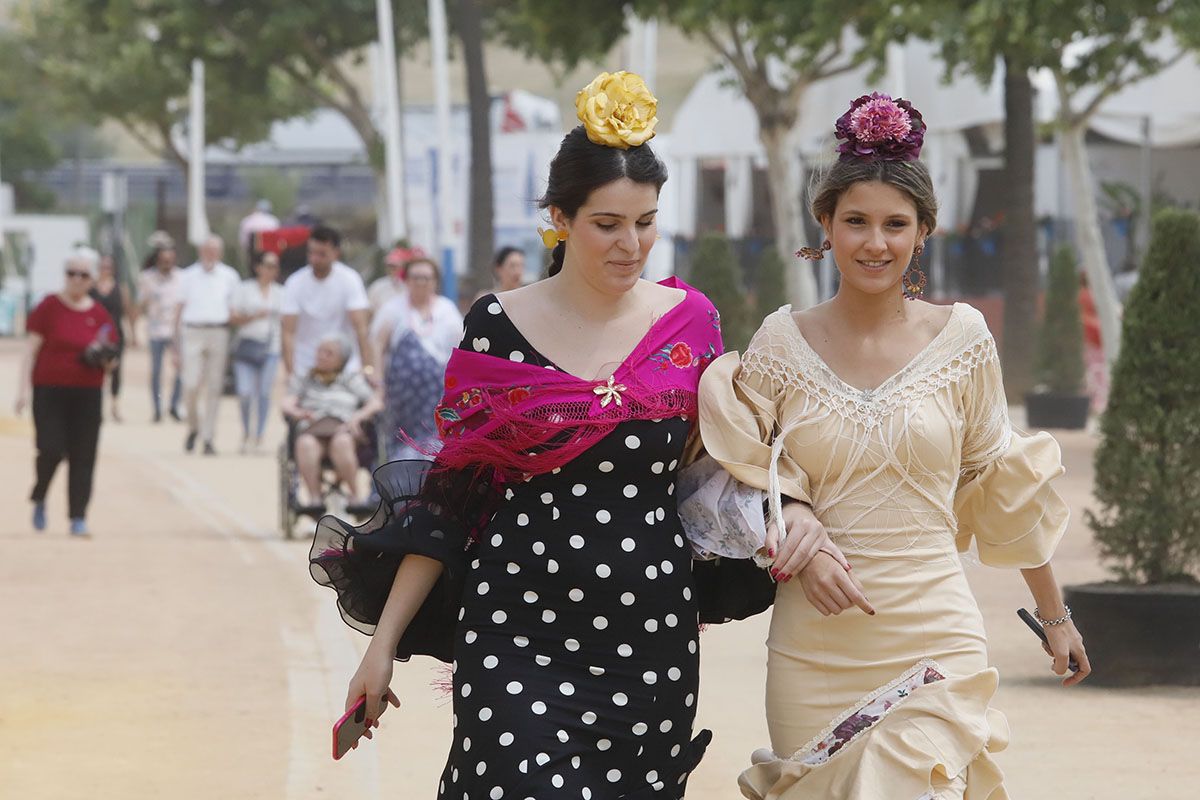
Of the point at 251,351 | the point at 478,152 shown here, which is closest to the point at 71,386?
the point at 251,351

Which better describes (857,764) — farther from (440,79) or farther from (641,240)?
(440,79)

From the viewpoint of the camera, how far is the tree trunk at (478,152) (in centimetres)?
3094

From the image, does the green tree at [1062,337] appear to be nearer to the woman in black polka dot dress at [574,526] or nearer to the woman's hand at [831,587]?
the woman in black polka dot dress at [574,526]

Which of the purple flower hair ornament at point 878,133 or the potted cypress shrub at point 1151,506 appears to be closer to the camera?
the purple flower hair ornament at point 878,133

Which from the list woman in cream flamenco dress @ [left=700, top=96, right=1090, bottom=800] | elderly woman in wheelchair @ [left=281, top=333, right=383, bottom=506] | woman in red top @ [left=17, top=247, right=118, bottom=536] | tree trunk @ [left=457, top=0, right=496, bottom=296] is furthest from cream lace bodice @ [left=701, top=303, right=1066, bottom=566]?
tree trunk @ [left=457, top=0, right=496, bottom=296]

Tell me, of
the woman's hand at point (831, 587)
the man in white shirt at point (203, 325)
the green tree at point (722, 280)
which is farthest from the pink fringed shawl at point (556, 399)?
the green tree at point (722, 280)

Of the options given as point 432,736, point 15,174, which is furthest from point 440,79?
point 15,174

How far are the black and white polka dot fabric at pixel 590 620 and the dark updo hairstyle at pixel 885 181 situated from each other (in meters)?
0.54

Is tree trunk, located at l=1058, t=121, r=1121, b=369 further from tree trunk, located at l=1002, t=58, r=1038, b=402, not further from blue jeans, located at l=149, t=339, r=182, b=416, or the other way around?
blue jeans, located at l=149, t=339, r=182, b=416

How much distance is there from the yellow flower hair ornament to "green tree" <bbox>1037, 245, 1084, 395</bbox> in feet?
60.8

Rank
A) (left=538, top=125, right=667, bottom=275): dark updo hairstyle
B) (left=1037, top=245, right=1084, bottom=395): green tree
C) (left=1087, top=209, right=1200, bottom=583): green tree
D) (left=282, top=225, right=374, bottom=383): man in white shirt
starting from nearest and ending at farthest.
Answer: (left=538, top=125, right=667, bottom=275): dark updo hairstyle → (left=1087, top=209, right=1200, bottom=583): green tree → (left=282, top=225, right=374, bottom=383): man in white shirt → (left=1037, top=245, right=1084, bottom=395): green tree

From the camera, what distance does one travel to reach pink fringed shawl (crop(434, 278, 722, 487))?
4230mm

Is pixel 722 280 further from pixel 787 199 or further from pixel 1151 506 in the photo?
pixel 1151 506

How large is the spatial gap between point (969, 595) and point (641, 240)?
950 millimetres
